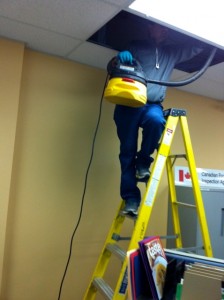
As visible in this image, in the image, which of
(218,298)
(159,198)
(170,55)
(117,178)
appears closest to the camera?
(218,298)

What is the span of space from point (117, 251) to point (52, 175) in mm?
768

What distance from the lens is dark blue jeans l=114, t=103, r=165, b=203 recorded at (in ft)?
5.12

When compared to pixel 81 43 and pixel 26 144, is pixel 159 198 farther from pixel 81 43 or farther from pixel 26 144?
pixel 81 43

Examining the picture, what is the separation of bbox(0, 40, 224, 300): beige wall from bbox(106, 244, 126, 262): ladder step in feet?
1.70

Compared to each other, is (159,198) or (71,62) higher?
(71,62)

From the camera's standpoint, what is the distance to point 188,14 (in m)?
1.52

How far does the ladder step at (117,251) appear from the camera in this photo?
1.50 m

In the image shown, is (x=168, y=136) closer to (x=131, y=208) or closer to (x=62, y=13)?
(x=131, y=208)

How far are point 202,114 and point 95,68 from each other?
123cm

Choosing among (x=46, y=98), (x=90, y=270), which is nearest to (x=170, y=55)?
(x=46, y=98)

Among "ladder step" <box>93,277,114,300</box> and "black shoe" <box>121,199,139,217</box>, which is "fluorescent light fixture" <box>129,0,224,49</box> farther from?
"ladder step" <box>93,277,114,300</box>

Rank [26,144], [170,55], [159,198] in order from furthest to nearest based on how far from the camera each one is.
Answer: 1. [159,198]
2. [26,144]
3. [170,55]

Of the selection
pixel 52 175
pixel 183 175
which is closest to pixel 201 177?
pixel 183 175

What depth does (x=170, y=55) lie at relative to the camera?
1781 millimetres
